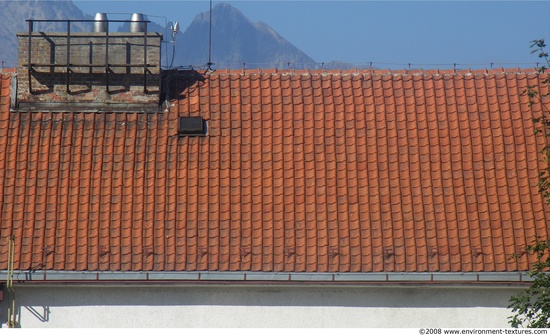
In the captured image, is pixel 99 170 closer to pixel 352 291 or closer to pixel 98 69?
pixel 98 69

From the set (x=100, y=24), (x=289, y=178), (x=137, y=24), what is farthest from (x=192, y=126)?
(x=100, y=24)

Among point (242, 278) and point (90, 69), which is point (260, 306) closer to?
point (242, 278)

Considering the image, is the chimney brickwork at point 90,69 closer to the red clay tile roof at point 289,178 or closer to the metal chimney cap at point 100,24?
the red clay tile roof at point 289,178

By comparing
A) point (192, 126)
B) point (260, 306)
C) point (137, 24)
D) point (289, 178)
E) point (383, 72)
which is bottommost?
point (260, 306)

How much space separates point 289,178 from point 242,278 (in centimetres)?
206

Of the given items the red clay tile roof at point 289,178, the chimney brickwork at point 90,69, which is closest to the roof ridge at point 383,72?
the red clay tile roof at point 289,178

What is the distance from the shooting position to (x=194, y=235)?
14234mm

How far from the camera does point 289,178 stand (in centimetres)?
1506

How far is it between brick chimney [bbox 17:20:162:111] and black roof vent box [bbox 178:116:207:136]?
0.82 metres

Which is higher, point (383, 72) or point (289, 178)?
point (383, 72)

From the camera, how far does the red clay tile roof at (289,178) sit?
46.1ft

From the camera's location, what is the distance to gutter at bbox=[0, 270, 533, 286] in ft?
44.8

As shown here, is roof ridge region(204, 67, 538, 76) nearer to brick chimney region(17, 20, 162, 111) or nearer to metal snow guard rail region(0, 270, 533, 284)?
brick chimney region(17, 20, 162, 111)

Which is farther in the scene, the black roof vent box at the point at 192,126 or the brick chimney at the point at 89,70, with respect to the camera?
the brick chimney at the point at 89,70
